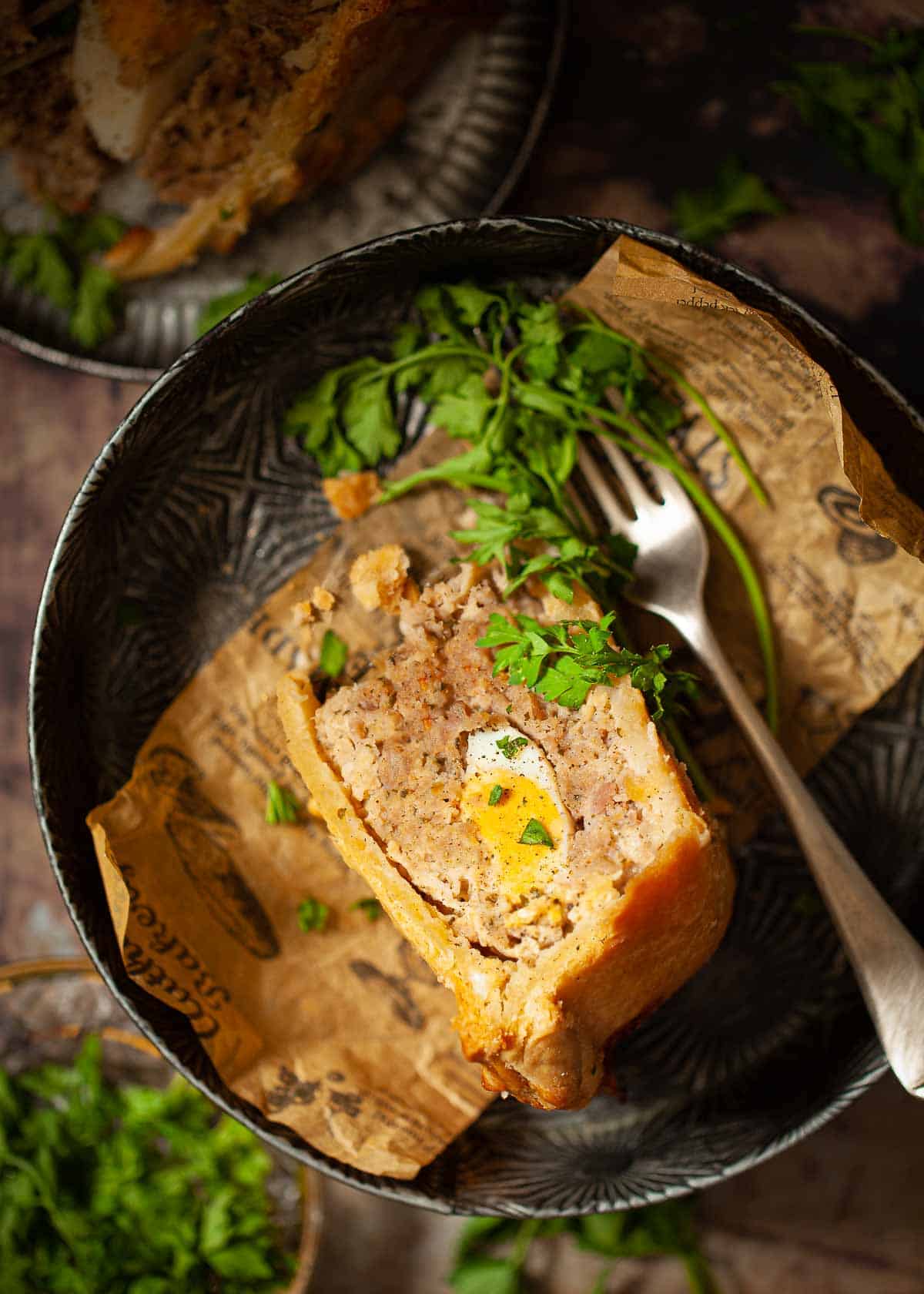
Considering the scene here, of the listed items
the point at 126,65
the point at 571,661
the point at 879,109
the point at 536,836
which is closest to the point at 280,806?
the point at 536,836

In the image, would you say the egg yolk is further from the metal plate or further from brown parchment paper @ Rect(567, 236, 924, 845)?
the metal plate

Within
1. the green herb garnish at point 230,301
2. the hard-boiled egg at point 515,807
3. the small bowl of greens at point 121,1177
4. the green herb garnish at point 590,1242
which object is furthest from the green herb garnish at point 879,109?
the small bowl of greens at point 121,1177

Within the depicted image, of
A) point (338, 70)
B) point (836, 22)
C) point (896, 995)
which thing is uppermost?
point (338, 70)

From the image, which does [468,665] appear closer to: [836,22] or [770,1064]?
[770,1064]

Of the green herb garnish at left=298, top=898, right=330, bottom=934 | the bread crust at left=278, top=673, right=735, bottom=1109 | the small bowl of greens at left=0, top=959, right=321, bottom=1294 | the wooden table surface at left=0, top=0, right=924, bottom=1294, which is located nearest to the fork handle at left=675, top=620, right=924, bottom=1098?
the bread crust at left=278, top=673, right=735, bottom=1109

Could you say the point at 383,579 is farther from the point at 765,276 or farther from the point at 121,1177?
the point at 121,1177

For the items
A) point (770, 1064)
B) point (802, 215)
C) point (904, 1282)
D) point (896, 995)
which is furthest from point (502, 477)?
point (904, 1282)

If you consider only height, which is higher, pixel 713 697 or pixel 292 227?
pixel 292 227

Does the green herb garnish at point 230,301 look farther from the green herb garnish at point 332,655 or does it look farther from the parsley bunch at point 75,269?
the green herb garnish at point 332,655
